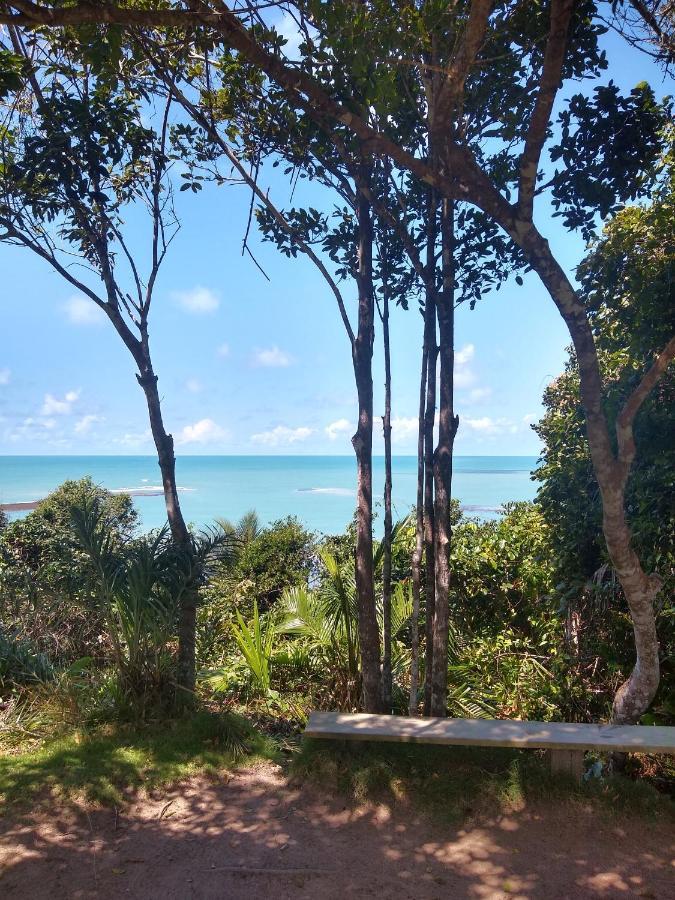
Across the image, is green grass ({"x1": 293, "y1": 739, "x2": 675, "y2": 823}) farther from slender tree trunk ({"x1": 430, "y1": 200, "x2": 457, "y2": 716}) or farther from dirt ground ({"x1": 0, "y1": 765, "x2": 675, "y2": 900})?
slender tree trunk ({"x1": 430, "y1": 200, "x2": 457, "y2": 716})

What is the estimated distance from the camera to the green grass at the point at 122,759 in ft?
11.6

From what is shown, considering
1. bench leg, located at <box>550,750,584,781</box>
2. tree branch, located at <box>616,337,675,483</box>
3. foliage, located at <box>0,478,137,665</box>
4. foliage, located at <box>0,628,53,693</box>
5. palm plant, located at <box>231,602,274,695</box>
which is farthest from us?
palm plant, located at <box>231,602,274,695</box>

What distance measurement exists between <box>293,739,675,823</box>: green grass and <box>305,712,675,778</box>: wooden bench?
5.4 inches

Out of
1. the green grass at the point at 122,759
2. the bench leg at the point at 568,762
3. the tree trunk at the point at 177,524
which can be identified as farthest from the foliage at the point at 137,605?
the bench leg at the point at 568,762

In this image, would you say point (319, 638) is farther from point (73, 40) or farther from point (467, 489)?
point (467, 489)

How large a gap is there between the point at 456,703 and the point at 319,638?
1.41 m

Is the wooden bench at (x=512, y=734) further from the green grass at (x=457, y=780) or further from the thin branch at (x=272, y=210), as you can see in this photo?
the thin branch at (x=272, y=210)

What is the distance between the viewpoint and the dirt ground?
2.82 meters

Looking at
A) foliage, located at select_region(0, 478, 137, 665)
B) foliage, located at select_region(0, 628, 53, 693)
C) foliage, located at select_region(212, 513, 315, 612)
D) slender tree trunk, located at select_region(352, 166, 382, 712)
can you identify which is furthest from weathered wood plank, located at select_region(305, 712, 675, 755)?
foliage, located at select_region(212, 513, 315, 612)

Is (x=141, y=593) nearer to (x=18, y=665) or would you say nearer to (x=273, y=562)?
(x=18, y=665)

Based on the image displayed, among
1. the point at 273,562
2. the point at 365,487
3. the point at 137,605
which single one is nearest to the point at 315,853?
the point at 137,605

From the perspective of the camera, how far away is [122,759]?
12.7 ft

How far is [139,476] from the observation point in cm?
8719

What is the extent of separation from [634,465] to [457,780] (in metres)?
2.37
